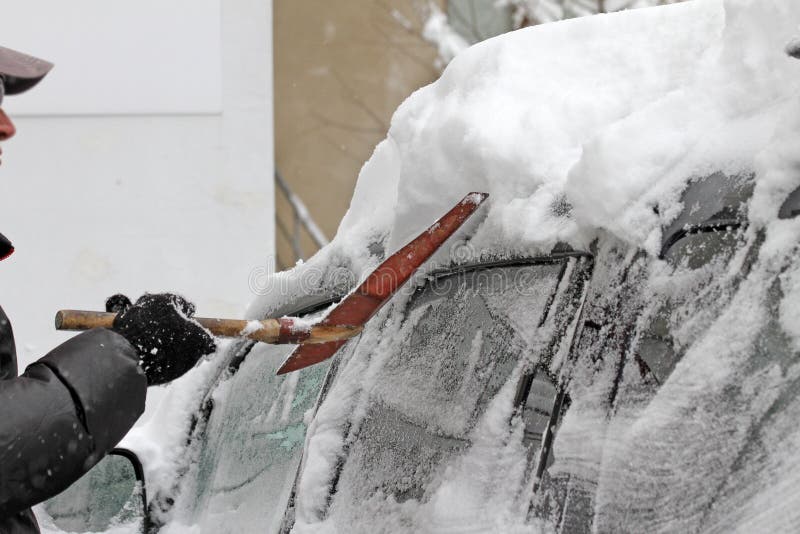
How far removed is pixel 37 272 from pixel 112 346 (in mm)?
5303

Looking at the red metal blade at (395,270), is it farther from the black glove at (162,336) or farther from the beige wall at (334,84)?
the beige wall at (334,84)

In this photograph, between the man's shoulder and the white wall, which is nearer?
the man's shoulder

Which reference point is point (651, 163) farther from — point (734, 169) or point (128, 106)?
point (128, 106)

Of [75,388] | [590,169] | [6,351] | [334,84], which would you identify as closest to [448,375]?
[590,169]

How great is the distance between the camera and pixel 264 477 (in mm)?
2172

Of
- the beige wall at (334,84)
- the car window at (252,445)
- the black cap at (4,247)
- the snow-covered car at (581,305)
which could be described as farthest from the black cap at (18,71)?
the beige wall at (334,84)

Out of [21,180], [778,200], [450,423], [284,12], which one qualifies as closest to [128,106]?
[21,180]

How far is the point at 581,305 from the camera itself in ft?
4.52

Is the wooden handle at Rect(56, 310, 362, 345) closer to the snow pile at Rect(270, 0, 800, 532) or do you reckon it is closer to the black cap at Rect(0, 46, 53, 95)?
the snow pile at Rect(270, 0, 800, 532)

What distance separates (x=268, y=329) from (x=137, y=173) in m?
5.27

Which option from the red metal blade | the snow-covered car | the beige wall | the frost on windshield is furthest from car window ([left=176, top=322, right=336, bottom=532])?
the beige wall

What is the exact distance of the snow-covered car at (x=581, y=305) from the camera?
44.8 inches

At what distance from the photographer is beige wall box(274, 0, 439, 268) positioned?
27.1 feet

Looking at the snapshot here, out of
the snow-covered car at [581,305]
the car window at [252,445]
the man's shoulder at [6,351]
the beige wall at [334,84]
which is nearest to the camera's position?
the snow-covered car at [581,305]
